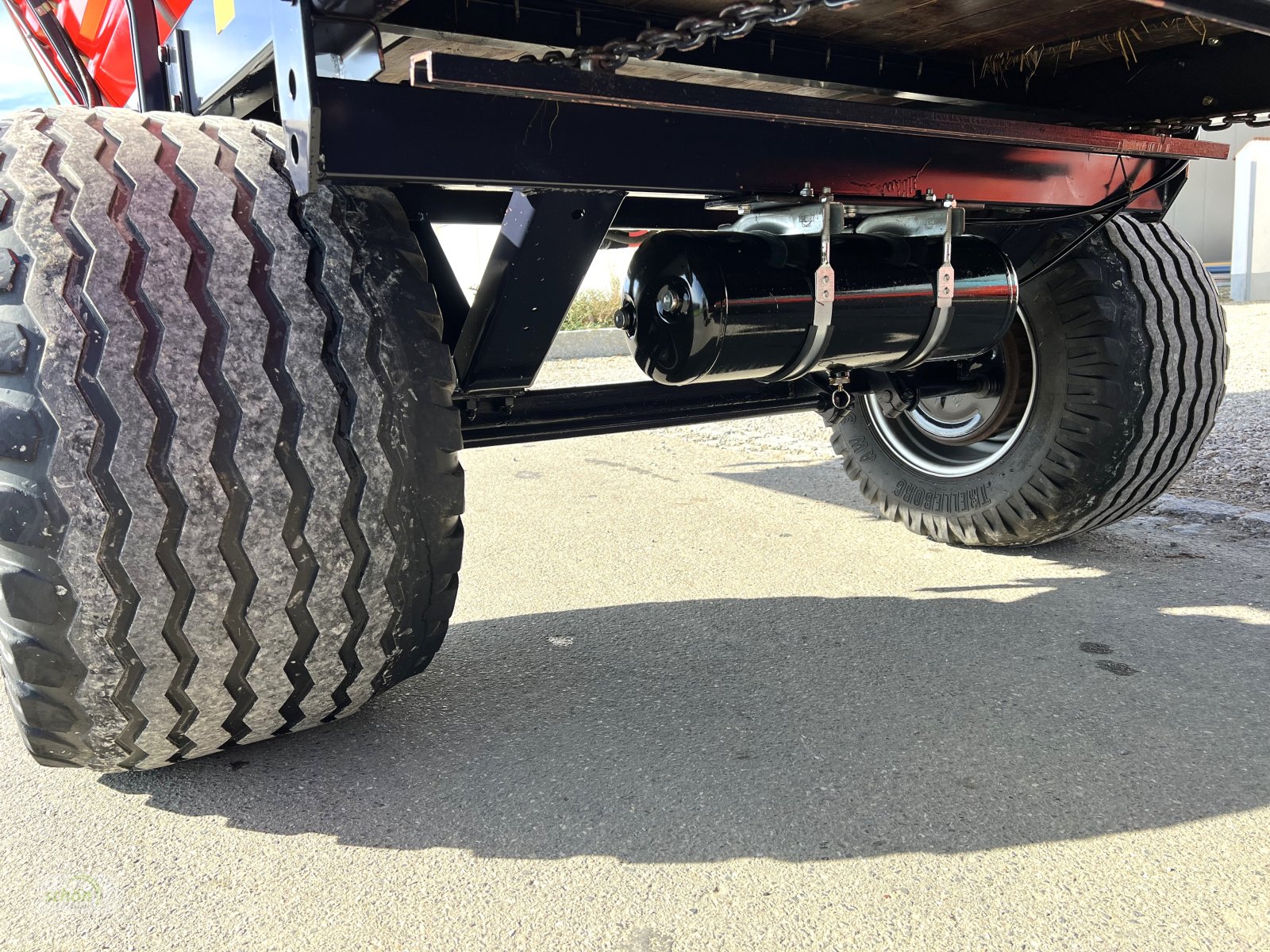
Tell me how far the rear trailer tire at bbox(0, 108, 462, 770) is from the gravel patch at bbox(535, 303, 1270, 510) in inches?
101

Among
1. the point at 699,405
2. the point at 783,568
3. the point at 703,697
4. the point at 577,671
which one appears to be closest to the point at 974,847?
the point at 703,697

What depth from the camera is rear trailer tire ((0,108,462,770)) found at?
Answer: 5.29ft

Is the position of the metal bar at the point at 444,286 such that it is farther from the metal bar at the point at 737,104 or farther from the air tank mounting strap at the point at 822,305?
the air tank mounting strap at the point at 822,305

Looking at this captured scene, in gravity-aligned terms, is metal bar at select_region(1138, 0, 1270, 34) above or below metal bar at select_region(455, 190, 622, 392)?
above

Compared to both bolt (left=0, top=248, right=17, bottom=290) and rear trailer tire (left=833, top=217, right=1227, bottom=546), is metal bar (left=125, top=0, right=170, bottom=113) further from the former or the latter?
rear trailer tire (left=833, top=217, right=1227, bottom=546)

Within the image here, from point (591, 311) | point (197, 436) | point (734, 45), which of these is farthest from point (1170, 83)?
point (591, 311)

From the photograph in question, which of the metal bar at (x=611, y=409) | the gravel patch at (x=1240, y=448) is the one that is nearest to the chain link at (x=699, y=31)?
the metal bar at (x=611, y=409)

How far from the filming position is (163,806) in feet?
6.49

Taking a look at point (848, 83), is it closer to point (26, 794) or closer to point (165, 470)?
point (165, 470)

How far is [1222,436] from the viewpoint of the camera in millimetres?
5121

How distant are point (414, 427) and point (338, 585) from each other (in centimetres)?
32

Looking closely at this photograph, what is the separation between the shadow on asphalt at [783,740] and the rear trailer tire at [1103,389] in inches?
17.5

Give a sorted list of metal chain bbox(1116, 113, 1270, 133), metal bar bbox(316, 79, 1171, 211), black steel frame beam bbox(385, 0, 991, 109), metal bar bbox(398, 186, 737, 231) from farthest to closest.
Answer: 1. metal chain bbox(1116, 113, 1270, 133)
2. metal bar bbox(398, 186, 737, 231)
3. black steel frame beam bbox(385, 0, 991, 109)
4. metal bar bbox(316, 79, 1171, 211)

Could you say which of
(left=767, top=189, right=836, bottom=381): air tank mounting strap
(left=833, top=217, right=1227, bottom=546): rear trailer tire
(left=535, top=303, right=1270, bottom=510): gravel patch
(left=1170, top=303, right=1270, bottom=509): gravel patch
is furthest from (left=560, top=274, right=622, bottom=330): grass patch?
(left=767, top=189, right=836, bottom=381): air tank mounting strap
